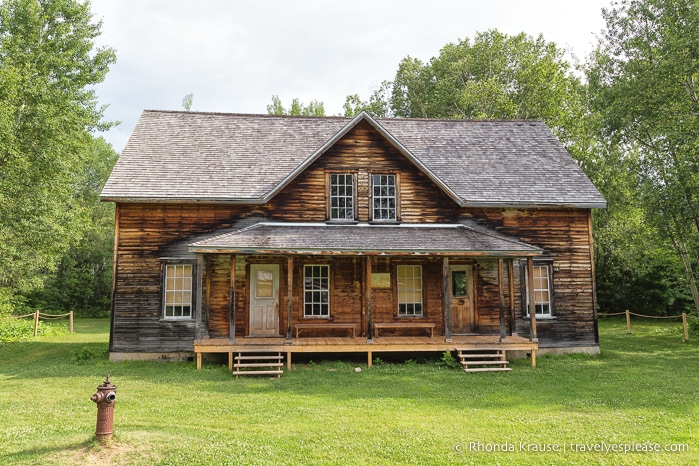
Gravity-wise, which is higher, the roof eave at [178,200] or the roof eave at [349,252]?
the roof eave at [178,200]

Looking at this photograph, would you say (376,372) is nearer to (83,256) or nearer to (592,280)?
(592,280)

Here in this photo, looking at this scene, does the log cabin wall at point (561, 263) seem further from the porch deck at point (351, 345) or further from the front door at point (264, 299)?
the front door at point (264, 299)

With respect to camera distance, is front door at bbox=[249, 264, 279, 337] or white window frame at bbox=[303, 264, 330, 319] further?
white window frame at bbox=[303, 264, 330, 319]

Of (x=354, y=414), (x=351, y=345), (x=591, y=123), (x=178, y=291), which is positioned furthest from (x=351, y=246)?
(x=591, y=123)

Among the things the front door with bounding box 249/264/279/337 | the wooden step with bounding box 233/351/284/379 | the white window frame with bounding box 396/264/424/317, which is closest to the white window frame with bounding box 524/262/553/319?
the white window frame with bounding box 396/264/424/317

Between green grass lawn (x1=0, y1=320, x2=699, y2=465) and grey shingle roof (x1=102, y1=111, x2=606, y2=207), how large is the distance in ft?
17.6

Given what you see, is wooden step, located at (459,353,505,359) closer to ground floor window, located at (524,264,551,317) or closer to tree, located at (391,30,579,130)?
ground floor window, located at (524,264,551,317)

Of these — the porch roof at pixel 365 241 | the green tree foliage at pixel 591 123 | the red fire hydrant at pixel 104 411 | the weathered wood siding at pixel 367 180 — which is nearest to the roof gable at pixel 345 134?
the weathered wood siding at pixel 367 180

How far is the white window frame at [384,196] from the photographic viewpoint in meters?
15.9

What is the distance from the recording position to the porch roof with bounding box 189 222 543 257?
13148 millimetres

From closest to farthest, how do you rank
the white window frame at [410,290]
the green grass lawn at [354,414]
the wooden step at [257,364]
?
1. the green grass lawn at [354,414]
2. the wooden step at [257,364]
3. the white window frame at [410,290]

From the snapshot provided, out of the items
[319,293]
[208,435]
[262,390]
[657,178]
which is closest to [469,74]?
[657,178]

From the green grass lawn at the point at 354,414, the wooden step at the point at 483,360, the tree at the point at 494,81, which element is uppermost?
the tree at the point at 494,81

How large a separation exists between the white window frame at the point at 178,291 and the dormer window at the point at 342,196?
4.90 metres
